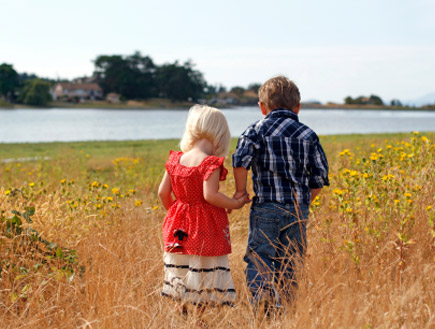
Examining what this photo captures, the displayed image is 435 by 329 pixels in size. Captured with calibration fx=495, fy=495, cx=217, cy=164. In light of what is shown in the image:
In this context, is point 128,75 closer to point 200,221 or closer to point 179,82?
point 179,82

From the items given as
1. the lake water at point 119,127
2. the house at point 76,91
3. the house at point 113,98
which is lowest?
the lake water at point 119,127

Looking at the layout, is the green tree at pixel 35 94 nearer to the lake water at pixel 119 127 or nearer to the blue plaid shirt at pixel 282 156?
the lake water at pixel 119 127

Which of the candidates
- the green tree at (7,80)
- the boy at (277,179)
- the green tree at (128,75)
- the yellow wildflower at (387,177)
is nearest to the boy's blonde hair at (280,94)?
the boy at (277,179)

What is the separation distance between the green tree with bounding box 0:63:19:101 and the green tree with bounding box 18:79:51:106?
2.72 metres

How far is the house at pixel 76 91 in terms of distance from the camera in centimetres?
11738

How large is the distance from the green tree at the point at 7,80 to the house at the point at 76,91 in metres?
14.1

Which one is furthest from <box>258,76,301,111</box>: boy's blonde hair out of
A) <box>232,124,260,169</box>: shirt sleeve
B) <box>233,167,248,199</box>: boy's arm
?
<box>233,167,248,199</box>: boy's arm

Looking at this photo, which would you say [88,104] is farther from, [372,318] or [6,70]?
[372,318]

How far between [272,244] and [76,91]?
422 ft

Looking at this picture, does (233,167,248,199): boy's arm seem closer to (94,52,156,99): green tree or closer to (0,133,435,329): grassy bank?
(0,133,435,329): grassy bank

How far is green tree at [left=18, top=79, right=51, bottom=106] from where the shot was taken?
9481 cm

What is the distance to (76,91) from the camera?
125 meters

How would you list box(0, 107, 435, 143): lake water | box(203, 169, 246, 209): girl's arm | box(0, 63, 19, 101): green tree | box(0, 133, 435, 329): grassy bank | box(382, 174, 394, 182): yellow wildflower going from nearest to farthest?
box(0, 133, 435, 329): grassy bank → box(203, 169, 246, 209): girl's arm → box(382, 174, 394, 182): yellow wildflower → box(0, 107, 435, 143): lake water → box(0, 63, 19, 101): green tree

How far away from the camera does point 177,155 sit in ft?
10.5
